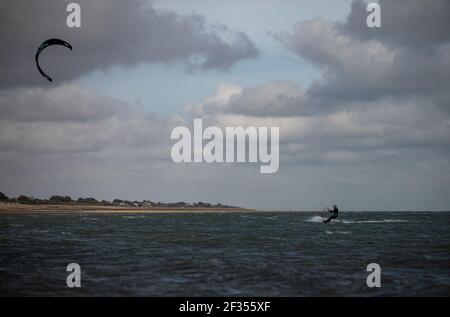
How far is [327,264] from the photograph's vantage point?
28.4 metres

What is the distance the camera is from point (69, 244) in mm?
40125

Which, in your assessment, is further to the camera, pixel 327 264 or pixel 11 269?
pixel 327 264

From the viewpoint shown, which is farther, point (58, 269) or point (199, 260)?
point (199, 260)

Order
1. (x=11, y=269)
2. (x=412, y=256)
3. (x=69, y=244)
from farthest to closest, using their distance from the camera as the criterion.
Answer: (x=69, y=244)
(x=412, y=256)
(x=11, y=269)
